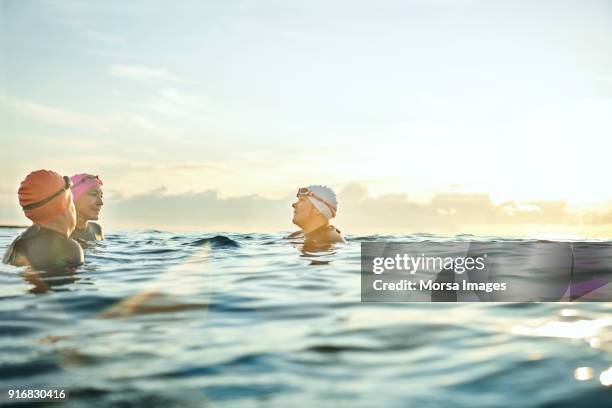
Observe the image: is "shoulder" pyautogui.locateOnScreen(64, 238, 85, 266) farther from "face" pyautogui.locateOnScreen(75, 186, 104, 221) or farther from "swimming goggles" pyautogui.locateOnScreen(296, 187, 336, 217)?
"swimming goggles" pyautogui.locateOnScreen(296, 187, 336, 217)

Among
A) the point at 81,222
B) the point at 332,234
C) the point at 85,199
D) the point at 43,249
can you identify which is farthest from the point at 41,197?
the point at 332,234

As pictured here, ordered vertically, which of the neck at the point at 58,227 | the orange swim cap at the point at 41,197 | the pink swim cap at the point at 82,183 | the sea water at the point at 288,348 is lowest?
the sea water at the point at 288,348

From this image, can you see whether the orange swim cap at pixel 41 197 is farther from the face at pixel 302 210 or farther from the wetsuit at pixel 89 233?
the face at pixel 302 210

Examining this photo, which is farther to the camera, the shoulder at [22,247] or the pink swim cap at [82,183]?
the pink swim cap at [82,183]

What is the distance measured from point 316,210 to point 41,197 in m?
7.52

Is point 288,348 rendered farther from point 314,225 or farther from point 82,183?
point 82,183

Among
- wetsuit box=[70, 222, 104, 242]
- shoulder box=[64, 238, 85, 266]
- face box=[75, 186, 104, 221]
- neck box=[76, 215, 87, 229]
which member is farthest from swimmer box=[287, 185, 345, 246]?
shoulder box=[64, 238, 85, 266]

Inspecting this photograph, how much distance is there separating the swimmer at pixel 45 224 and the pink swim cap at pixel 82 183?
15.7 feet

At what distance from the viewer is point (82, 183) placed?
1364cm

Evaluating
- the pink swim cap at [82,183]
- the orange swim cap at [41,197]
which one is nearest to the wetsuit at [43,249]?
the orange swim cap at [41,197]

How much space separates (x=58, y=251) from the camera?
8477mm

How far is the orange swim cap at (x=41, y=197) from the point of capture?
27.6 feet

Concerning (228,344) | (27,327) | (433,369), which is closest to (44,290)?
(27,327)

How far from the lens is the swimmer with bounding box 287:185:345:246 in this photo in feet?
47.5
